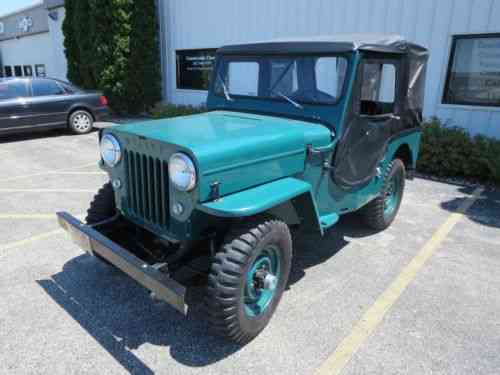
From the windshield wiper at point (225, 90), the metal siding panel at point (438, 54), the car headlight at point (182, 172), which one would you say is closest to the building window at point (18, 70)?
the metal siding panel at point (438, 54)

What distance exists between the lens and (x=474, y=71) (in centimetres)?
688

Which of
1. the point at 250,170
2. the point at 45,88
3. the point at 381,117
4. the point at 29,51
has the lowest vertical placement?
the point at 250,170

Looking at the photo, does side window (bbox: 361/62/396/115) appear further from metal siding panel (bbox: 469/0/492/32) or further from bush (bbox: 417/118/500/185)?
metal siding panel (bbox: 469/0/492/32)

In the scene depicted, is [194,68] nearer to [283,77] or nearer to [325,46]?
[283,77]

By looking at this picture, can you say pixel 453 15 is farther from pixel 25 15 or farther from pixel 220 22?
pixel 25 15

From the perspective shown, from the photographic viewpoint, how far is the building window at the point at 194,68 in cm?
1154

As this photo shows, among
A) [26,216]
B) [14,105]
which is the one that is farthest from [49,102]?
[26,216]

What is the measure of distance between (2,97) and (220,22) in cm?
581

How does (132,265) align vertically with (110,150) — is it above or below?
below

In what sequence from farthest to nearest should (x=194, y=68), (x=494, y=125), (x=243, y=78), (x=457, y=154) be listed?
1. (x=194, y=68)
2. (x=494, y=125)
3. (x=457, y=154)
4. (x=243, y=78)

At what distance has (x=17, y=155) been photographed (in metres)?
7.86

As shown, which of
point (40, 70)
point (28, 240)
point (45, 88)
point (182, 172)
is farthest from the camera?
point (40, 70)

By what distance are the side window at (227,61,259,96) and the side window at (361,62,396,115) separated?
3.23ft

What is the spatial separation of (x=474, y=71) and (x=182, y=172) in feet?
21.8
